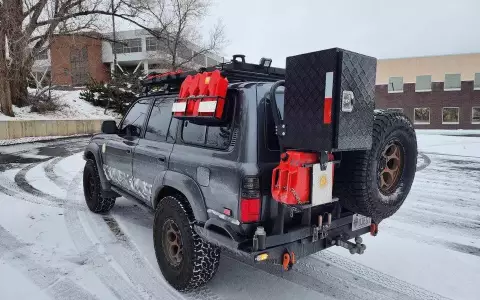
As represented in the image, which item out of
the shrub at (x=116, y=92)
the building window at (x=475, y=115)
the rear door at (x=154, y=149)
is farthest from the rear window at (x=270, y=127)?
the building window at (x=475, y=115)

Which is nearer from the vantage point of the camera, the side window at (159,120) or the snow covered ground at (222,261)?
the snow covered ground at (222,261)

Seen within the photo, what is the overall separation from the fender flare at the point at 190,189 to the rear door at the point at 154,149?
0.56ft

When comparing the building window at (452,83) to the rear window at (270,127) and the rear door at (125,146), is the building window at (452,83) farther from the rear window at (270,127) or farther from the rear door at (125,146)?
the rear window at (270,127)

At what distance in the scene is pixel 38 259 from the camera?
3998 millimetres

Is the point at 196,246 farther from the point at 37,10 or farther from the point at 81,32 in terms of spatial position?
the point at 81,32

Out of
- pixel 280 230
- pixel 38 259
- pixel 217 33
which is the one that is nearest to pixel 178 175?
pixel 280 230

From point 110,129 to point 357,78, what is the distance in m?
3.52

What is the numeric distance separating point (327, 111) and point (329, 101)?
0.23 feet

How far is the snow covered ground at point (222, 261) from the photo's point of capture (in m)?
3.39

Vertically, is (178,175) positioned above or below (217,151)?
below

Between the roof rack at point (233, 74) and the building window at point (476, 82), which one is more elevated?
the building window at point (476, 82)

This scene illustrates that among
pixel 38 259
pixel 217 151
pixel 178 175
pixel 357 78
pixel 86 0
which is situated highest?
pixel 86 0

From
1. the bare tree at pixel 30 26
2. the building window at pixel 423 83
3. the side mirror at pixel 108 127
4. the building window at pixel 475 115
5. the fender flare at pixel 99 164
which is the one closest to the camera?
the side mirror at pixel 108 127

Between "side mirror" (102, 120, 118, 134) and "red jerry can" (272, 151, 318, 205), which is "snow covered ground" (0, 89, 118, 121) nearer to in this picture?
"side mirror" (102, 120, 118, 134)
